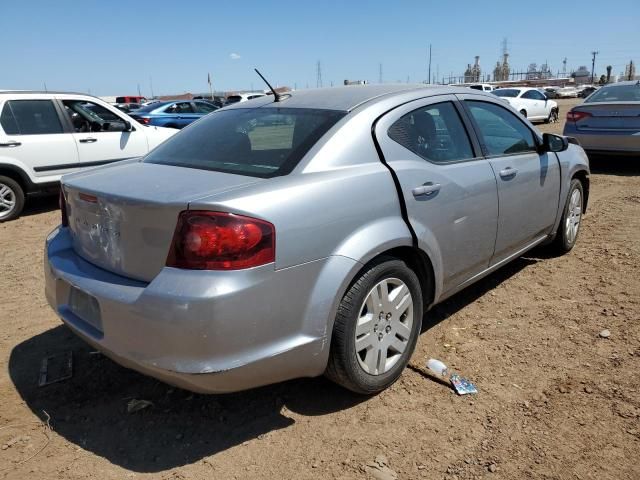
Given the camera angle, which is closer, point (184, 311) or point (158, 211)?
point (184, 311)

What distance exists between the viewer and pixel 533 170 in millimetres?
3975

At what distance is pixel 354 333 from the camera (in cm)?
256

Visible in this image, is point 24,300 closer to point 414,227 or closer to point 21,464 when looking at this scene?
point 21,464

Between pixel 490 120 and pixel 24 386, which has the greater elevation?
pixel 490 120

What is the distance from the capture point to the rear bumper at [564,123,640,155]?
8289mm

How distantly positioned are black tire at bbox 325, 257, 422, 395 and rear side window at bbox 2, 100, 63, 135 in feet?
21.3

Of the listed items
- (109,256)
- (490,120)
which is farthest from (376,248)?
(490,120)

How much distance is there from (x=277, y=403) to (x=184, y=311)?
102 centimetres

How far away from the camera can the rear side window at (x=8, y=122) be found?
23.0 ft

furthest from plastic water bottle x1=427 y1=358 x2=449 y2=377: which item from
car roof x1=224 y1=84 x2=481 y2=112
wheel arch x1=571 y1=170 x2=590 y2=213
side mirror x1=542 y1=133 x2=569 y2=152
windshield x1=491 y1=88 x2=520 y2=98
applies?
windshield x1=491 y1=88 x2=520 y2=98

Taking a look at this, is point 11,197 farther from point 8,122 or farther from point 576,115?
point 576,115

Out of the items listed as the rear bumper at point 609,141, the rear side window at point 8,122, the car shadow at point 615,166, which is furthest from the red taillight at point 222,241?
the car shadow at point 615,166

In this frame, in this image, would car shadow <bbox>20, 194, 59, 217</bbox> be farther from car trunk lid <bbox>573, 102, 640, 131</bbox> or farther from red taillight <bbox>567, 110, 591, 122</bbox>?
car trunk lid <bbox>573, 102, 640, 131</bbox>

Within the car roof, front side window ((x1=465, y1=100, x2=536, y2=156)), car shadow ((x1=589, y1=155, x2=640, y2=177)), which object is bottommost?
car shadow ((x1=589, y1=155, x2=640, y2=177))
